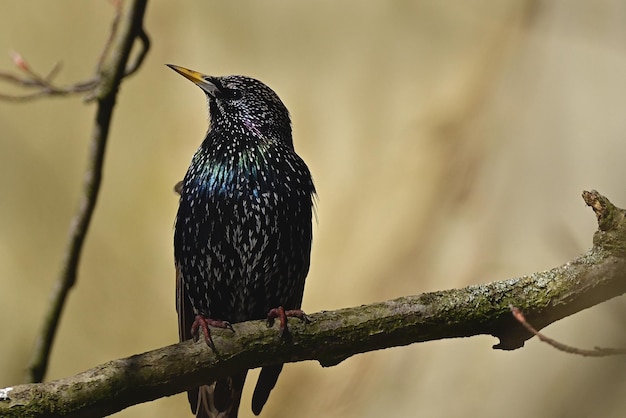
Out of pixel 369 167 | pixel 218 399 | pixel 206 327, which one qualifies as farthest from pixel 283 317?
pixel 369 167

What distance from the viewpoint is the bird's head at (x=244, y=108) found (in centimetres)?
459

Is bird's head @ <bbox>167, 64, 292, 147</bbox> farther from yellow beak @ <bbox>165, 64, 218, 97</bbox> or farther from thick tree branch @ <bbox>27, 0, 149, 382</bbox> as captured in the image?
thick tree branch @ <bbox>27, 0, 149, 382</bbox>

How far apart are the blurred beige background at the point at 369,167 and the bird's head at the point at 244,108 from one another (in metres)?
1.58

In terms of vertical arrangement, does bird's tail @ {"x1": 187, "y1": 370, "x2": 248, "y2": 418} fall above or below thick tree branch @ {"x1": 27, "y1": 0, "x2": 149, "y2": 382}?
below

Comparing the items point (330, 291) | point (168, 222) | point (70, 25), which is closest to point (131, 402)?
point (330, 291)

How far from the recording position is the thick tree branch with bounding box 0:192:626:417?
3.07 metres

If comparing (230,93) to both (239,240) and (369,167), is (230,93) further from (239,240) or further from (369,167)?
(369,167)

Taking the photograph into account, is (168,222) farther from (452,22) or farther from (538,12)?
(538,12)

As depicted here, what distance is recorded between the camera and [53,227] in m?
6.66

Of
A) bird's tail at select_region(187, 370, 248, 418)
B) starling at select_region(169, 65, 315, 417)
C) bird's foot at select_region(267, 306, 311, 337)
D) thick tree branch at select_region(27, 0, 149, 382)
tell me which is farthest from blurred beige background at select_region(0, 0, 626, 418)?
thick tree branch at select_region(27, 0, 149, 382)

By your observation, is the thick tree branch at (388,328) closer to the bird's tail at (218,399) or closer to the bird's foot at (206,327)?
the bird's foot at (206,327)

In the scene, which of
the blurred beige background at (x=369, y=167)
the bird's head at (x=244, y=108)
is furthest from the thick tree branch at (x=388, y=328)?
the blurred beige background at (x=369, y=167)

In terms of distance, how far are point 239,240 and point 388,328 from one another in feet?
3.70

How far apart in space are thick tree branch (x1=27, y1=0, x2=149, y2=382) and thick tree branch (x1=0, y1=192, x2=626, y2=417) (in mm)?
884
